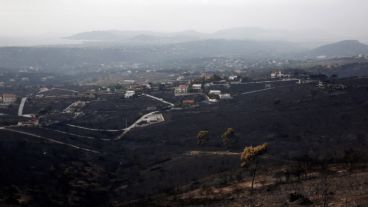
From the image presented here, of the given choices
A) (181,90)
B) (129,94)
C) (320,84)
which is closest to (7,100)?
(129,94)

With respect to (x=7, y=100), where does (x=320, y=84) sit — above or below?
above

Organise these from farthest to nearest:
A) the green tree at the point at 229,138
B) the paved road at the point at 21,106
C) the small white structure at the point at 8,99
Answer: the small white structure at the point at 8,99 → the paved road at the point at 21,106 → the green tree at the point at 229,138

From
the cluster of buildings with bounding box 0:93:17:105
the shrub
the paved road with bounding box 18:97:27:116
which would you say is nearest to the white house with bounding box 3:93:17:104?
the cluster of buildings with bounding box 0:93:17:105

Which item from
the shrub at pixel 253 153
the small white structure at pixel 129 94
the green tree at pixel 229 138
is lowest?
the green tree at pixel 229 138

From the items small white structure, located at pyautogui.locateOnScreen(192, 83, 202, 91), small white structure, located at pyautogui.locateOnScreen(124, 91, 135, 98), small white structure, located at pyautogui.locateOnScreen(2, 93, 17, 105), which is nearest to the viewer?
small white structure, located at pyautogui.locateOnScreen(124, 91, 135, 98)

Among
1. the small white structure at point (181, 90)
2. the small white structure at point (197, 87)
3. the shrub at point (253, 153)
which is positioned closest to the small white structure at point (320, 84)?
the small white structure at point (197, 87)

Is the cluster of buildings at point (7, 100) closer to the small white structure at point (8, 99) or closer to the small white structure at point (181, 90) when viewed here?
the small white structure at point (8, 99)

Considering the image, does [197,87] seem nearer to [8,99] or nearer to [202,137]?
[8,99]

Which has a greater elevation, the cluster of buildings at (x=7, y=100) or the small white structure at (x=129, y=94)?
the small white structure at (x=129, y=94)

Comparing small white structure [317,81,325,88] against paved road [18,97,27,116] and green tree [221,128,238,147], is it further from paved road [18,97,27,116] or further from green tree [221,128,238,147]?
paved road [18,97,27,116]

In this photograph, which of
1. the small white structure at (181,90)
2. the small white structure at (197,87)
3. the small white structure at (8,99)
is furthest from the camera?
the small white structure at (197,87)

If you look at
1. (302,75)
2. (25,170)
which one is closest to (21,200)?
(25,170)

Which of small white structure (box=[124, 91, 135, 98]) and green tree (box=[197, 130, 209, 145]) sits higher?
small white structure (box=[124, 91, 135, 98])
